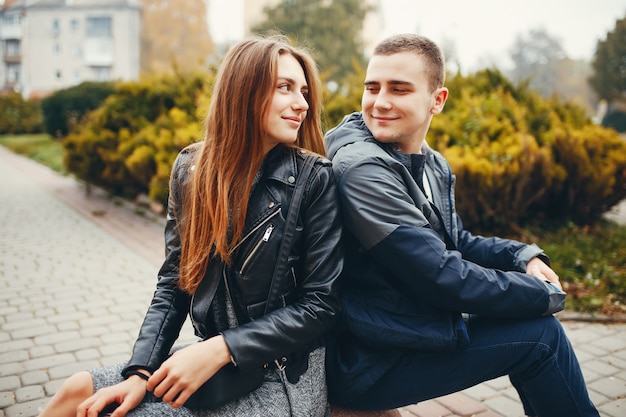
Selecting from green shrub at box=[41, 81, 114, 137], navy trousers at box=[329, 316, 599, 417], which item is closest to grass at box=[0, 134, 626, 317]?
navy trousers at box=[329, 316, 599, 417]

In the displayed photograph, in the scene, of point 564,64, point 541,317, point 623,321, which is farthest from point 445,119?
point 564,64

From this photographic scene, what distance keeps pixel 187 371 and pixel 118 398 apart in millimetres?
266

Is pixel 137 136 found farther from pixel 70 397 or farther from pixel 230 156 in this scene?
pixel 70 397

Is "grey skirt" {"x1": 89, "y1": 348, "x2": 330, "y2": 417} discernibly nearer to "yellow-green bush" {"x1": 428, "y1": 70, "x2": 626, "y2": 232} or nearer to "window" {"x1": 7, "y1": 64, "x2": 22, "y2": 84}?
"yellow-green bush" {"x1": 428, "y1": 70, "x2": 626, "y2": 232}

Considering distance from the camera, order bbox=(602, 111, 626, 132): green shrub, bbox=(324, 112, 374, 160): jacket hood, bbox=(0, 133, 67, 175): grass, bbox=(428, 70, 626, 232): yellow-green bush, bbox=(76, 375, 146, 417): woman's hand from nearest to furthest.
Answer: bbox=(76, 375, 146, 417): woman's hand, bbox=(324, 112, 374, 160): jacket hood, bbox=(428, 70, 626, 232): yellow-green bush, bbox=(0, 133, 67, 175): grass, bbox=(602, 111, 626, 132): green shrub

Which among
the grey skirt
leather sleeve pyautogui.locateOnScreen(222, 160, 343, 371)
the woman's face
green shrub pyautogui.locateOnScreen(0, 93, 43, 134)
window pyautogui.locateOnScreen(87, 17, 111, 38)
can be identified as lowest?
green shrub pyautogui.locateOnScreen(0, 93, 43, 134)

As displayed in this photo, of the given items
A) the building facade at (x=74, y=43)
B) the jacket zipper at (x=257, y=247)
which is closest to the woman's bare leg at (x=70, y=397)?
the jacket zipper at (x=257, y=247)

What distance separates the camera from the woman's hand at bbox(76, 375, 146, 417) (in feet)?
5.98

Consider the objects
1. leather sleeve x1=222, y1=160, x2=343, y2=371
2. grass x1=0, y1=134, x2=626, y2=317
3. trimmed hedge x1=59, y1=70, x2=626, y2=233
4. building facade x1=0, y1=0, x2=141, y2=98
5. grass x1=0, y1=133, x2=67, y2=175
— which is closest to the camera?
leather sleeve x1=222, y1=160, x2=343, y2=371

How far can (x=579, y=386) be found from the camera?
2.14 m

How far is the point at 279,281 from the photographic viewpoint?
202 cm

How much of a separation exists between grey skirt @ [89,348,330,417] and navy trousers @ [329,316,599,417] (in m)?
0.22

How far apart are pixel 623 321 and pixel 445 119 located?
3.59 m

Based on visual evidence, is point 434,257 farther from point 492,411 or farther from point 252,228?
point 492,411
